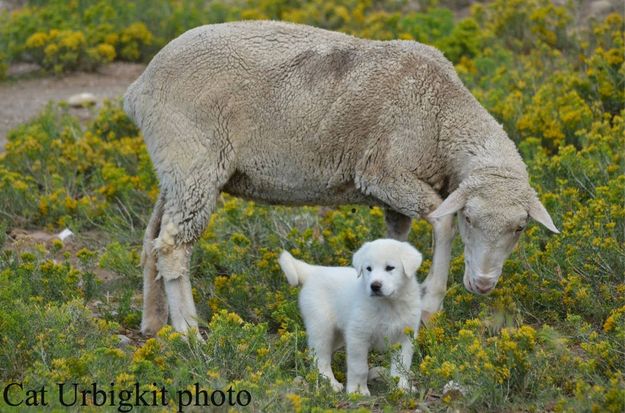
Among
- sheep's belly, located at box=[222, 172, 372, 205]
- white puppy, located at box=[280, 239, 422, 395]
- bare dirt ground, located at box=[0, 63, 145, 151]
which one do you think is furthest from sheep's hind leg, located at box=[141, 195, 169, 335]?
bare dirt ground, located at box=[0, 63, 145, 151]

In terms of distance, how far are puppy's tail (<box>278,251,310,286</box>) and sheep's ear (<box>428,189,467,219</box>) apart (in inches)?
32.7

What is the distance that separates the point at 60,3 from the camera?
49.1ft

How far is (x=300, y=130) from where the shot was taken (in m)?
7.29

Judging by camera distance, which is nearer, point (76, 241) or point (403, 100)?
point (403, 100)

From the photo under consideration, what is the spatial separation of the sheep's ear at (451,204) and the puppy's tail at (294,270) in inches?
32.7

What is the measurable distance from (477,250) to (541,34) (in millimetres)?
6839

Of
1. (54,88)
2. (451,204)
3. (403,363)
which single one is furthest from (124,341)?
(54,88)

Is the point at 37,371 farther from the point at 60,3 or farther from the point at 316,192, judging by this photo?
the point at 60,3

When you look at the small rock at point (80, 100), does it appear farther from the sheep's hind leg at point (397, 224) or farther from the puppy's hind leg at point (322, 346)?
the puppy's hind leg at point (322, 346)

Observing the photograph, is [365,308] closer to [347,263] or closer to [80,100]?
[347,263]

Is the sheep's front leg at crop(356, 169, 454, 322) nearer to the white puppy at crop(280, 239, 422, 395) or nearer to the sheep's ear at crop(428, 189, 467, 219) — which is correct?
the sheep's ear at crop(428, 189, 467, 219)

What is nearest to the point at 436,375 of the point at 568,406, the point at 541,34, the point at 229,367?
the point at 568,406

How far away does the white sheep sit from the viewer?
278 inches

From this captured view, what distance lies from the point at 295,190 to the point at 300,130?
40cm
